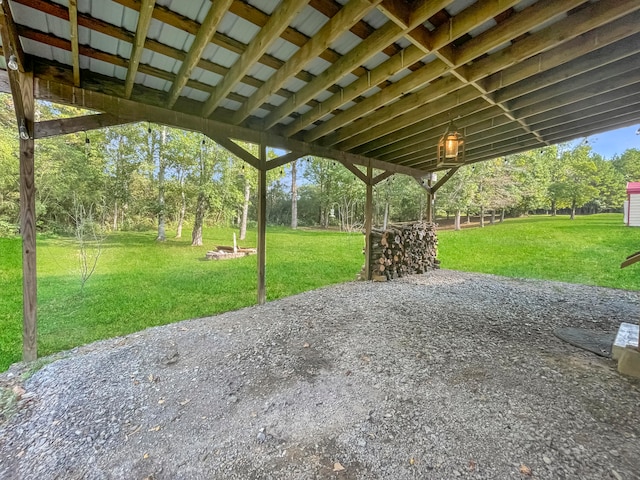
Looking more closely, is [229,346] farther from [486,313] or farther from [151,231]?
[151,231]

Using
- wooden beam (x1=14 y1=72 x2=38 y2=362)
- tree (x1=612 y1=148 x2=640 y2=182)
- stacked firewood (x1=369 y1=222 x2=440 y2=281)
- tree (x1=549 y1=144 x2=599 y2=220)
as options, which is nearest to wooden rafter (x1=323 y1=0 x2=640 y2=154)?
stacked firewood (x1=369 y1=222 x2=440 y2=281)

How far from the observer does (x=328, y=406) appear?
70.9 inches

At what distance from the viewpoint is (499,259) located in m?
8.27

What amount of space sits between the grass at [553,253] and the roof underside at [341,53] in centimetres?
411

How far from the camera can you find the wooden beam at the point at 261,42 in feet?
5.38

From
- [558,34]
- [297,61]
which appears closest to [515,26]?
[558,34]

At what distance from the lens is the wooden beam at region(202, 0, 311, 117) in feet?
5.38

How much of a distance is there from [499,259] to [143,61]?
30.8ft

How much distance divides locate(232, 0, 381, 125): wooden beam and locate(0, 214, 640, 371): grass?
296cm

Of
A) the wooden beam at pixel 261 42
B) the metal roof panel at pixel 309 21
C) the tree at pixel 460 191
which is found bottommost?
the wooden beam at pixel 261 42

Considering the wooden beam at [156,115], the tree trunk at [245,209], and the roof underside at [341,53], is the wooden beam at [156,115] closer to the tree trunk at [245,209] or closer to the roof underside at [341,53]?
the roof underside at [341,53]

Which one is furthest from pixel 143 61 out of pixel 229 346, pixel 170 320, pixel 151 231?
pixel 151 231

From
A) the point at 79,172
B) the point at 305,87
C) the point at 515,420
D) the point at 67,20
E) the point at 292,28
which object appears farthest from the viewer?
the point at 79,172

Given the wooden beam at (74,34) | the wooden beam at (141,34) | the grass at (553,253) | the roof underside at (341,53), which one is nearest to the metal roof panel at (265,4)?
the roof underside at (341,53)
